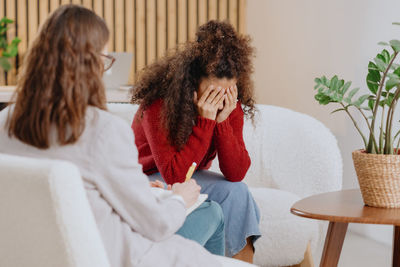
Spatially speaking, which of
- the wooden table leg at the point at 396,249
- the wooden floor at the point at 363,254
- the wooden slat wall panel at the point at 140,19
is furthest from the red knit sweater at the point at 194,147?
the wooden slat wall panel at the point at 140,19

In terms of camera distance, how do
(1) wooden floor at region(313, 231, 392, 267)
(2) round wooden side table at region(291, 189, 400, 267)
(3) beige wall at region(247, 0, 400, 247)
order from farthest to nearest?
1. (3) beige wall at region(247, 0, 400, 247)
2. (1) wooden floor at region(313, 231, 392, 267)
3. (2) round wooden side table at region(291, 189, 400, 267)

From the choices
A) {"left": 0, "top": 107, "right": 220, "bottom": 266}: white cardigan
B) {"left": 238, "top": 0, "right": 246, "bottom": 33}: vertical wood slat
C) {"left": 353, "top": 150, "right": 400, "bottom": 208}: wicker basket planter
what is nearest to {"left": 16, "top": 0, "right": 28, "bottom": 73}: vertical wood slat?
{"left": 238, "top": 0, "right": 246, "bottom": 33}: vertical wood slat

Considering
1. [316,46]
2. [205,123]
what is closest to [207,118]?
[205,123]

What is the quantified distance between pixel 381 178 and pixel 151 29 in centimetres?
386

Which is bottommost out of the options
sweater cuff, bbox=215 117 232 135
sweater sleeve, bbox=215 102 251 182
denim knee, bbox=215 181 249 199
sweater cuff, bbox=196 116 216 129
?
denim knee, bbox=215 181 249 199

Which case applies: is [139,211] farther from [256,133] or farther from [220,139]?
[256,133]

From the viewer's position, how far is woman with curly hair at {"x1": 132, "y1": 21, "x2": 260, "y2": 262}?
226 centimetres

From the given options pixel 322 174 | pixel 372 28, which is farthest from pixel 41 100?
pixel 372 28

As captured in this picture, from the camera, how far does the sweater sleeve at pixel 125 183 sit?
50.9 inches

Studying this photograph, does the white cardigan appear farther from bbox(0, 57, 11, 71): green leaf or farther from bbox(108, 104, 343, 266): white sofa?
bbox(0, 57, 11, 71): green leaf

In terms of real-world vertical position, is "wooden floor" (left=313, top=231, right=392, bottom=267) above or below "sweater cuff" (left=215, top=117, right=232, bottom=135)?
below

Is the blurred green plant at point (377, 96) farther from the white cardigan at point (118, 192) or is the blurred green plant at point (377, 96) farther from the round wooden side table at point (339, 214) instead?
the white cardigan at point (118, 192)

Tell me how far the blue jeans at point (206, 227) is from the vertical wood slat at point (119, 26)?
3.63 m

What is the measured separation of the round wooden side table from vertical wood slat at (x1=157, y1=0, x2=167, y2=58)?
3563mm
